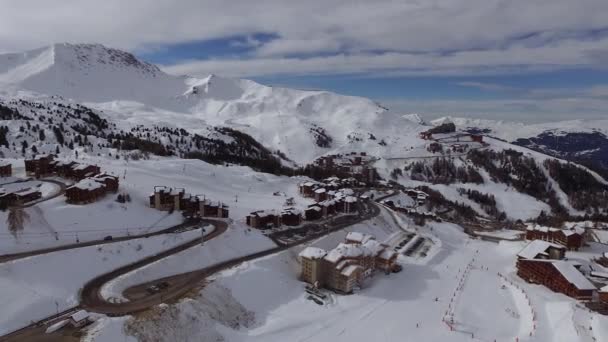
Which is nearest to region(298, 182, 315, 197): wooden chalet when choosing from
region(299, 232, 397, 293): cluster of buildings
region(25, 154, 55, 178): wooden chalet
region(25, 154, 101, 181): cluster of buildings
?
region(299, 232, 397, 293): cluster of buildings

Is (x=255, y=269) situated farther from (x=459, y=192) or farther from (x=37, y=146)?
(x=459, y=192)

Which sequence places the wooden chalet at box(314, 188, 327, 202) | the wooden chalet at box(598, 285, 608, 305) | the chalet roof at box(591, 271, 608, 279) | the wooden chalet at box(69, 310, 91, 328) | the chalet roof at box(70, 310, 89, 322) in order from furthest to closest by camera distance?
1. the wooden chalet at box(314, 188, 327, 202)
2. the chalet roof at box(591, 271, 608, 279)
3. the wooden chalet at box(598, 285, 608, 305)
4. the chalet roof at box(70, 310, 89, 322)
5. the wooden chalet at box(69, 310, 91, 328)

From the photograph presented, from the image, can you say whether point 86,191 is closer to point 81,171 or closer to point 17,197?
point 17,197

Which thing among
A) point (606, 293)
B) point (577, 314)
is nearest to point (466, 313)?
point (577, 314)

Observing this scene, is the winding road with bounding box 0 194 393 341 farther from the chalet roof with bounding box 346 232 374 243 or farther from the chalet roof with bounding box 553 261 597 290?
the chalet roof with bounding box 553 261 597 290

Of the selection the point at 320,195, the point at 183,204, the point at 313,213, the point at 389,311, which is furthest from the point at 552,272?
the point at 183,204

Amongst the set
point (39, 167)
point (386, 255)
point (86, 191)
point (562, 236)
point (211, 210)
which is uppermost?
point (39, 167)
